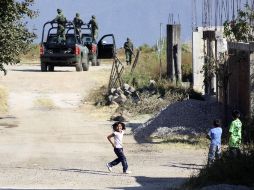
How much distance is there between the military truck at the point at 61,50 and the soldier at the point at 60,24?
20 cm

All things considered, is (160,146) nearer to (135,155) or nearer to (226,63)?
(135,155)

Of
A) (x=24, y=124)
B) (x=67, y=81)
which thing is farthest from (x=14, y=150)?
(x=67, y=81)

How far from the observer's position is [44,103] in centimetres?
4034

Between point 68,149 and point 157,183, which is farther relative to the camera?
point 68,149

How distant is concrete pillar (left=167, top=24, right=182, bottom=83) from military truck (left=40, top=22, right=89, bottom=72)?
23.9 feet

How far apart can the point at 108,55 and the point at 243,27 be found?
32.7m

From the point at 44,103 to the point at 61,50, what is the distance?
951cm

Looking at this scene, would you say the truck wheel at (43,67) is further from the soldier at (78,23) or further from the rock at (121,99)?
the rock at (121,99)

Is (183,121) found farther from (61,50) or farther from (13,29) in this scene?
(61,50)

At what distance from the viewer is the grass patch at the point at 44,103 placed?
39.7 metres

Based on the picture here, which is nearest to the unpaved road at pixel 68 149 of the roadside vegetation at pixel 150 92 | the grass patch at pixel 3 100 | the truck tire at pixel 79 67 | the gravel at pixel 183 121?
the grass patch at pixel 3 100

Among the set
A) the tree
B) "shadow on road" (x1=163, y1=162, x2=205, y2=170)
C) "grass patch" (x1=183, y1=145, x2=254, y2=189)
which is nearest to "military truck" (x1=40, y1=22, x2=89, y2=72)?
the tree

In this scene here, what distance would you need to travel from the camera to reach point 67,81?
1811 inches

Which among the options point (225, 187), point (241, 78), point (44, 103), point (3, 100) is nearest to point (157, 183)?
point (225, 187)
